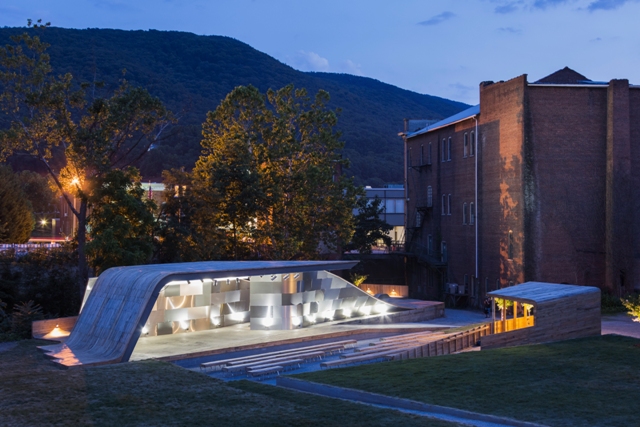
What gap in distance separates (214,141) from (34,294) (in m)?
13.3

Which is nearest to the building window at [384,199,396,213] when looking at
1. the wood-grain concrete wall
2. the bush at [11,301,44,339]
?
the bush at [11,301,44,339]

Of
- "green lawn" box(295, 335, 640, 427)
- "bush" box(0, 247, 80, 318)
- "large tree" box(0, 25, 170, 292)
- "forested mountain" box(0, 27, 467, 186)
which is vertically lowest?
"green lawn" box(295, 335, 640, 427)

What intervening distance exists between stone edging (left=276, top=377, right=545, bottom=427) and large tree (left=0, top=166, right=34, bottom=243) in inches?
1446

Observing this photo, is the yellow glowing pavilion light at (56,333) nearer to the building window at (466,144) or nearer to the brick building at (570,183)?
the brick building at (570,183)

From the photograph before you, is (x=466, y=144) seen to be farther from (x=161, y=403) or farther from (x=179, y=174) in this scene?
(x=161, y=403)

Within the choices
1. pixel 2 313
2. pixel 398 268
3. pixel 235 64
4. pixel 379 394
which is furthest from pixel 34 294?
pixel 235 64

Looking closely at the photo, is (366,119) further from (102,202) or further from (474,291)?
(102,202)

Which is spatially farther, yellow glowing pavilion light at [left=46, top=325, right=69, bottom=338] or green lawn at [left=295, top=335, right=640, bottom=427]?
yellow glowing pavilion light at [left=46, top=325, right=69, bottom=338]

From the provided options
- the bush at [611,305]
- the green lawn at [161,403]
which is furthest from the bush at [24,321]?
Answer: the bush at [611,305]

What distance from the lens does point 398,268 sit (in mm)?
60531

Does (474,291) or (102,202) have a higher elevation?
(102,202)

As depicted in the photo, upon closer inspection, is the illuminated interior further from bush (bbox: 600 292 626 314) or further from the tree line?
bush (bbox: 600 292 626 314)

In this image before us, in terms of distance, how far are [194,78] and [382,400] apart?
136 metres

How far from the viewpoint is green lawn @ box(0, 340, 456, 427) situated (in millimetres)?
12828
